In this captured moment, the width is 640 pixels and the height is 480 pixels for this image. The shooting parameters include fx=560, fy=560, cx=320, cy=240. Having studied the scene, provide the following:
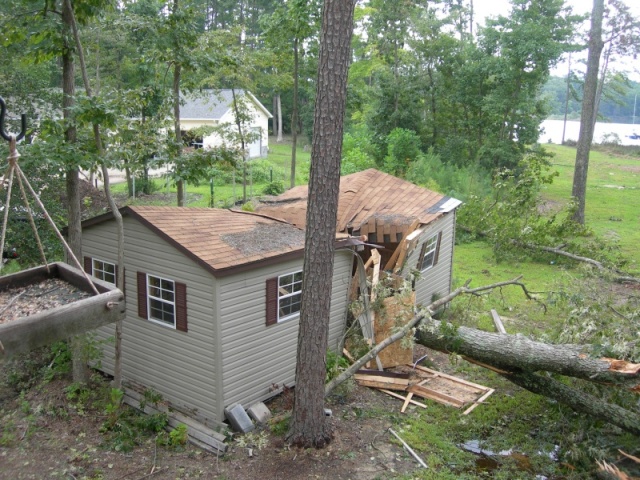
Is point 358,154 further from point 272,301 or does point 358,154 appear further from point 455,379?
point 272,301

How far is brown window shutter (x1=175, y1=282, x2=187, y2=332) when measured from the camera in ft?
28.9

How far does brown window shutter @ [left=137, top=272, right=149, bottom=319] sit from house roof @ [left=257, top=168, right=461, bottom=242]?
11.6 ft

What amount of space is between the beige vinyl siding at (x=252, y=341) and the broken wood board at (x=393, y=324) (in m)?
1.77

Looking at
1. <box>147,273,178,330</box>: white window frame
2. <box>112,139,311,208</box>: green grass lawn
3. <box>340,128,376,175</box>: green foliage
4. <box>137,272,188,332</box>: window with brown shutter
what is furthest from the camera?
<box>340,128,376,175</box>: green foliage

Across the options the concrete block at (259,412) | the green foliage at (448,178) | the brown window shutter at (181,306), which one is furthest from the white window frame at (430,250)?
the green foliage at (448,178)

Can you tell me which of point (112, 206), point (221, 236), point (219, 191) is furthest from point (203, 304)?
point (219, 191)

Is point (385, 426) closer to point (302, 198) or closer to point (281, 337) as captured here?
point (281, 337)

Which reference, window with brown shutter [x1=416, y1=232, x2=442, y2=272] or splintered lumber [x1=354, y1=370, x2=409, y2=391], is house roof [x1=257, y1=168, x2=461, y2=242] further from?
splintered lumber [x1=354, y1=370, x2=409, y2=391]

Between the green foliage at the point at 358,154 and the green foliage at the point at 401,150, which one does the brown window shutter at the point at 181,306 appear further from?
the green foliage at the point at 401,150

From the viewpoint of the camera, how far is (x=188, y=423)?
8.68 meters

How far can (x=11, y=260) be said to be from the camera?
13031 mm

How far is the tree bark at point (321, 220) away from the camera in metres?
6.94

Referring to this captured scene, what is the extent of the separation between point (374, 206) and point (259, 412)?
5.81m

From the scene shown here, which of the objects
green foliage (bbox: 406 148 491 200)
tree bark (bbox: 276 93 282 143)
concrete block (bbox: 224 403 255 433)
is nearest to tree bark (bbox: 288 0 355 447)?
concrete block (bbox: 224 403 255 433)
